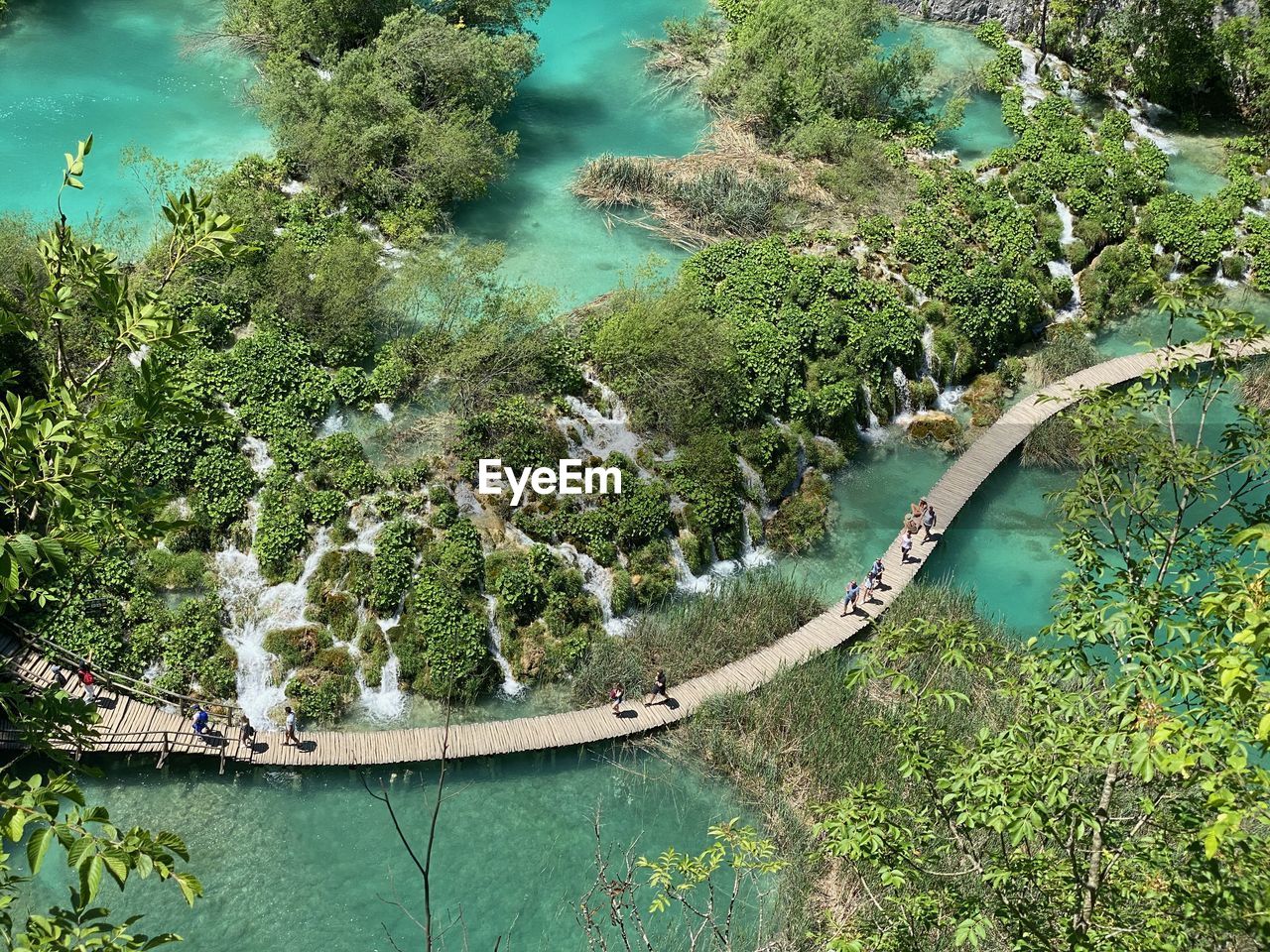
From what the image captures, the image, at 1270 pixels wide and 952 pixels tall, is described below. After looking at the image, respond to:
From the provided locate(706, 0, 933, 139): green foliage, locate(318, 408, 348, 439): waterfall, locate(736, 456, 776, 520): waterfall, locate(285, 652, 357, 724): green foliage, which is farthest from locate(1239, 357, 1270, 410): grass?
locate(285, 652, 357, 724): green foliage

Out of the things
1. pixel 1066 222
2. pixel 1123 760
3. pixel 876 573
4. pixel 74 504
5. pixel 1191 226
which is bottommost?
pixel 1123 760

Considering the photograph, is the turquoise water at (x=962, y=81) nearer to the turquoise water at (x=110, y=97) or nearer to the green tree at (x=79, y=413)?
the turquoise water at (x=110, y=97)

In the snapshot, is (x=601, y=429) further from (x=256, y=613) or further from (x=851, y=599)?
(x=256, y=613)

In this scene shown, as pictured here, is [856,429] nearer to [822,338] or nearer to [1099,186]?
[822,338]

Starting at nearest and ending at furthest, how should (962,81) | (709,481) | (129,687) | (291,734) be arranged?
(291,734)
(129,687)
(709,481)
(962,81)

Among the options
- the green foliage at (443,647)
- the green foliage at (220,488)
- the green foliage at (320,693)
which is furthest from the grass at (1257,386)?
the green foliage at (220,488)

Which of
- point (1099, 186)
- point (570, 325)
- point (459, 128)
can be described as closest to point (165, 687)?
point (570, 325)

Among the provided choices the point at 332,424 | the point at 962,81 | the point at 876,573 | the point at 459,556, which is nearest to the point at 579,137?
the point at 962,81
